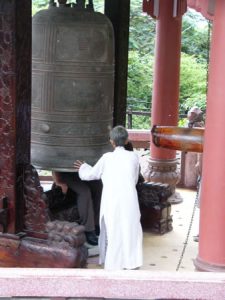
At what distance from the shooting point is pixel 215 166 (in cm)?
407

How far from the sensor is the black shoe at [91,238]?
19.4 feet

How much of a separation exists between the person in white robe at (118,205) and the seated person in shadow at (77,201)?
596 mm

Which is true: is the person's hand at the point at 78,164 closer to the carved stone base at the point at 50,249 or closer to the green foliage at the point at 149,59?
the carved stone base at the point at 50,249

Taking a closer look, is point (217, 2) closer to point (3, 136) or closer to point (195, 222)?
point (3, 136)

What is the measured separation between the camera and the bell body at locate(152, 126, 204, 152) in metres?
5.05

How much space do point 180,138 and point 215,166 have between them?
1.09 m

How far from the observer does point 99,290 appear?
3338mm

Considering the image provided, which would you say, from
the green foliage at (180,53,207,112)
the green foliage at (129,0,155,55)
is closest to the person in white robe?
the green foliage at (180,53,207,112)

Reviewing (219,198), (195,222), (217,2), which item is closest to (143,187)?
(195,222)

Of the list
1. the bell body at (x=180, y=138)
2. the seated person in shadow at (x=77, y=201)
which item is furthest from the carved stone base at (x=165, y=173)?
the bell body at (x=180, y=138)

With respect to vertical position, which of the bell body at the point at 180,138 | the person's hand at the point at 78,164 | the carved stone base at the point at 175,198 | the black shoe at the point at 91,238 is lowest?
the black shoe at the point at 91,238

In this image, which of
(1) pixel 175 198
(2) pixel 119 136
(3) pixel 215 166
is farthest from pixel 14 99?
(1) pixel 175 198

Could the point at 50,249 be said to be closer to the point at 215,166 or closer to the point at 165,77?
the point at 215,166

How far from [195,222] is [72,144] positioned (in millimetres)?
1977
